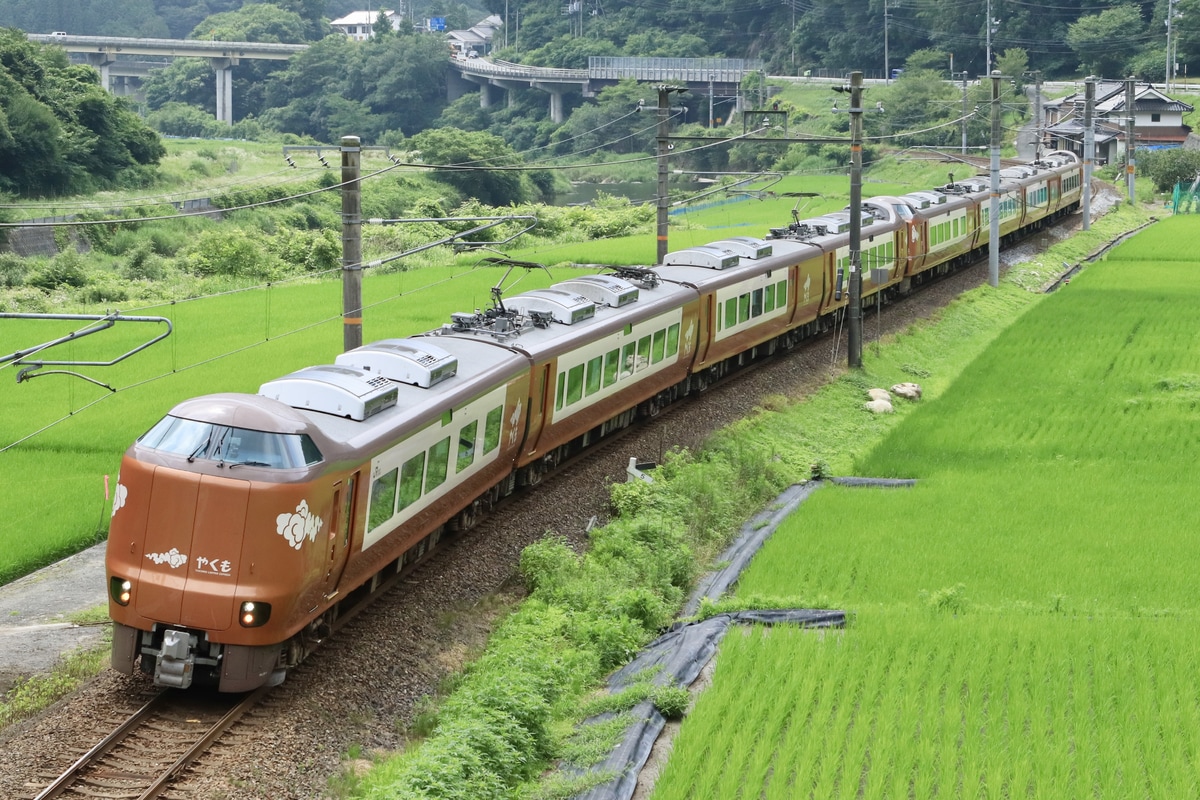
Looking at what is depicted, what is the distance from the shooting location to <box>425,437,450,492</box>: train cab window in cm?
1438

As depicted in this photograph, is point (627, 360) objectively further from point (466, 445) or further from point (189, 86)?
point (189, 86)

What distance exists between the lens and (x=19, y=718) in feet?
37.7

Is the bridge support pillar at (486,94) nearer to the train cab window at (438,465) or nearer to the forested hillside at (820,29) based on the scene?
the forested hillside at (820,29)

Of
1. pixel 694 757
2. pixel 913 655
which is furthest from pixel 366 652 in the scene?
pixel 913 655

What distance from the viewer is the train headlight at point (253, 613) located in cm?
1137

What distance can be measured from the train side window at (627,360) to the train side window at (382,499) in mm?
7502

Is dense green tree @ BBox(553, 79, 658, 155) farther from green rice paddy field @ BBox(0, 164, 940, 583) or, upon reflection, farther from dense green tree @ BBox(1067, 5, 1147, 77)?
green rice paddy field @ BBox(0, 164, 940, 583)

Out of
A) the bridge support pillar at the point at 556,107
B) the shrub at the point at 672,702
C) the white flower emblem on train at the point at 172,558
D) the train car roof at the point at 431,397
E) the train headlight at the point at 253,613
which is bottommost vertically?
the shrub at the point at 672,702

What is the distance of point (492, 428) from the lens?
1619cm

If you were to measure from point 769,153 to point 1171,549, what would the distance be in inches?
2660

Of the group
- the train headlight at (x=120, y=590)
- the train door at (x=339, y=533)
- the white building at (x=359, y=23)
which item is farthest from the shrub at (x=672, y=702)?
the white building at (x=359, y=23)

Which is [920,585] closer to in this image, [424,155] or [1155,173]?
[424,155]

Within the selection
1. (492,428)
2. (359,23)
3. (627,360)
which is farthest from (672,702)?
(359,23)

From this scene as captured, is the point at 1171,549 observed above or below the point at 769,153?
below
